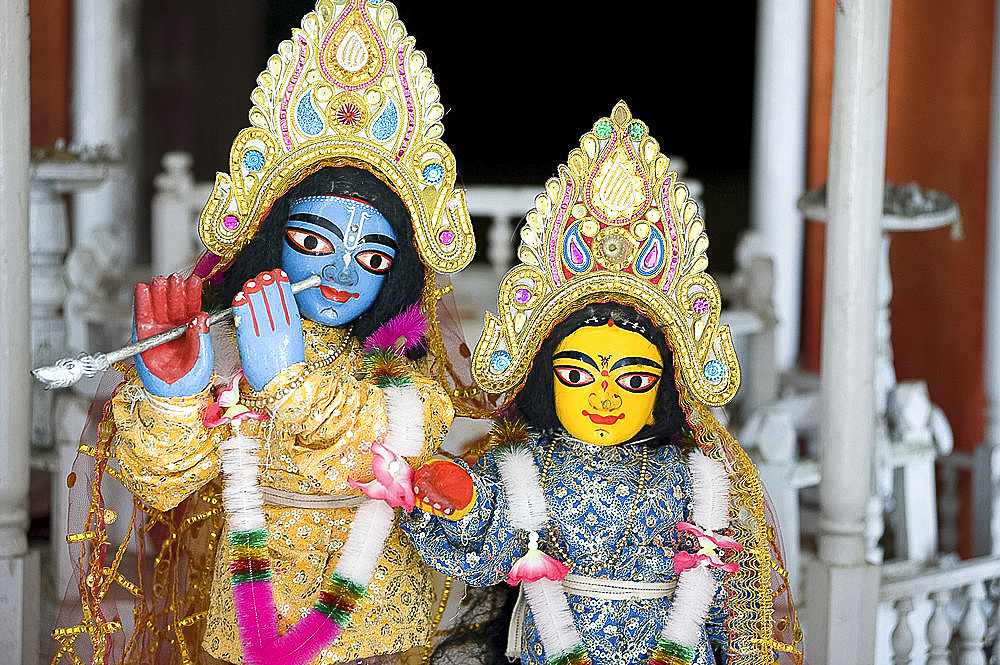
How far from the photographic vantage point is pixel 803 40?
13.4 ft

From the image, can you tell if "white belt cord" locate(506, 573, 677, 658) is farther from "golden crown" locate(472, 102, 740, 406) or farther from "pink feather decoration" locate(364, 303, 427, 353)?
"pink feather decoration" locate(364, 303, 427, 353)

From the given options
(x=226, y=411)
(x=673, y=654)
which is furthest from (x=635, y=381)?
(x=226, y=411)

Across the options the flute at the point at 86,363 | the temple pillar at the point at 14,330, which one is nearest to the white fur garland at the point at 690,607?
the flute at the point at 86,363

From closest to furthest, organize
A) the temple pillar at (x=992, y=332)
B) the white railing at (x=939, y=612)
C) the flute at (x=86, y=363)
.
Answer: the flute at (x=86, y=363) < the white railing at (x=939, y=612) < the temple pillar at (x=992, y=332)

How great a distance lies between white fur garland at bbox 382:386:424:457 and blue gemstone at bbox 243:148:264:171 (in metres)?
0.42

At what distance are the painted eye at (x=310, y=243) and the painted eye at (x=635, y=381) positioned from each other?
1.65ft

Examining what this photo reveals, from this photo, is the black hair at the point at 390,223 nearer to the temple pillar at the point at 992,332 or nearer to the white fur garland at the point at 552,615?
the white fur garland at the point at 552,615

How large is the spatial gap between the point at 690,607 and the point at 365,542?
517 millimetres

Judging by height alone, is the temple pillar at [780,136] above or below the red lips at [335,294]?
above

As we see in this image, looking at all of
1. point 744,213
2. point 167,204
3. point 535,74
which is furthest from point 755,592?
point 535,74

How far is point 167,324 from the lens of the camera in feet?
5.66

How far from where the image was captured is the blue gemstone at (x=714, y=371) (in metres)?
2.04

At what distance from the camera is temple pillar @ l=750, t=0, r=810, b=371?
3988 millimetres

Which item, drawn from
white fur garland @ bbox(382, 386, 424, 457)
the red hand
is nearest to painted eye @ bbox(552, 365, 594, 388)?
white fur garland @ bbox(382, 386, 424, 457)
